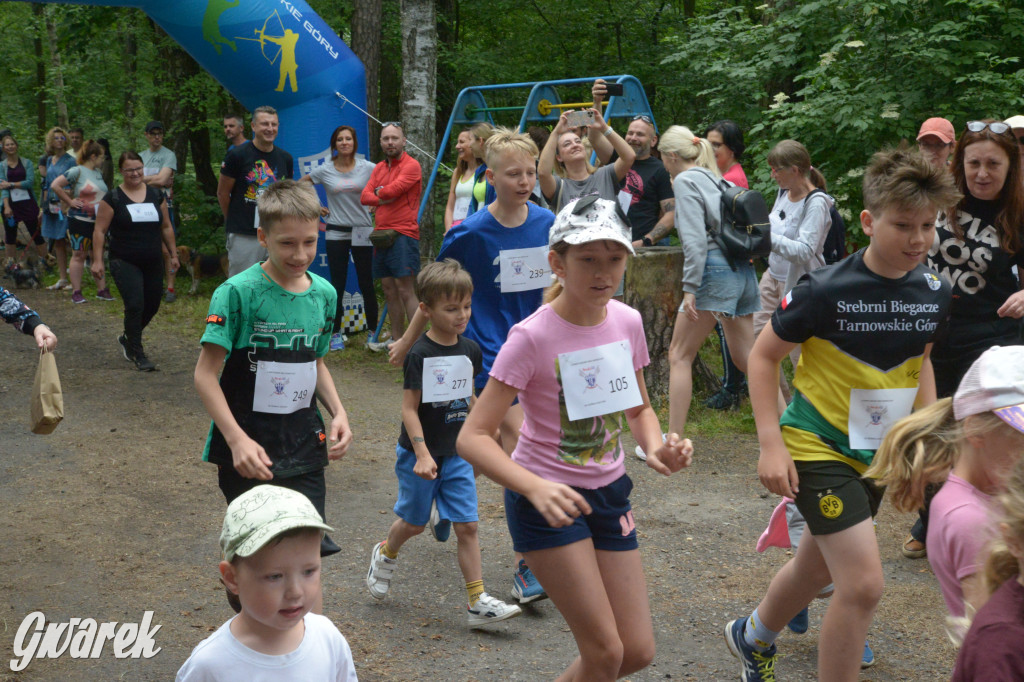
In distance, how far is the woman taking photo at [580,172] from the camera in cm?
708

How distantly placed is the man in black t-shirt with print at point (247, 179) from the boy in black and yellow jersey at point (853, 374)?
6956 millimetres

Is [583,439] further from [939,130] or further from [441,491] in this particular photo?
[939,130]

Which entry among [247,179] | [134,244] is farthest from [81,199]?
[247,179]

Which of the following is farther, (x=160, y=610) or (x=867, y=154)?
(x=867, y=154)

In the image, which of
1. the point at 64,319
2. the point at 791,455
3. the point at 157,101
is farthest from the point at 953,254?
the point at 157,101

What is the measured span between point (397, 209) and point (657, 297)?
9.75 ft

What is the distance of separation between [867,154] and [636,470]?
3741 mm

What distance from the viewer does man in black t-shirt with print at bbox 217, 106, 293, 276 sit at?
9.46 metres

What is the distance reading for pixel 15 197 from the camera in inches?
608

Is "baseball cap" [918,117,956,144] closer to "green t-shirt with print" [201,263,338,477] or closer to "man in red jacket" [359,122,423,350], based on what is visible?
"green t-shirt with print" [201,263,338,477]

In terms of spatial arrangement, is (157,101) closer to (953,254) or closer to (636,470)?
(636,470)

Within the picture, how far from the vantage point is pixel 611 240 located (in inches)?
117

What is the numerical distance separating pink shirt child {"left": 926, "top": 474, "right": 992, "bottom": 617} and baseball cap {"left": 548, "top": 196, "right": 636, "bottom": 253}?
1090mm

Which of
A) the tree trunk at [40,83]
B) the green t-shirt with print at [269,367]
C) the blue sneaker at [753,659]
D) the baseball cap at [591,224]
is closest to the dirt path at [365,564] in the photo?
the blue sneaker at [753,659]
